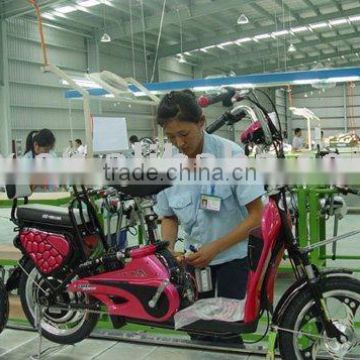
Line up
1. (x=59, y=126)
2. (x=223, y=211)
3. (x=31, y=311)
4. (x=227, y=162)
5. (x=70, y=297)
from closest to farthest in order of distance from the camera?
(x=227, y=162) → (x=223, y=211) → (x=70, y=297) → (x=31, y=311) → (x=59, y=126)

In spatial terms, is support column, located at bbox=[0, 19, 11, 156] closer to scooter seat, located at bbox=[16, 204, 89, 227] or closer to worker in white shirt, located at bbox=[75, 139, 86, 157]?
worker in white shirt, located at bbox=[75, 139, 86, 157]

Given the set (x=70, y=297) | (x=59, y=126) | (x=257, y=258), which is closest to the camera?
(x=257, y=258)

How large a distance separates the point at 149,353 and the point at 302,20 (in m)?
13.8

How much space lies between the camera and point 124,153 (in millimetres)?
4641

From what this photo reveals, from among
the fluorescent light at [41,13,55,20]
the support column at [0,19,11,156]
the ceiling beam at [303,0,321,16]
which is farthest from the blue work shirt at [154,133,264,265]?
the ceiling beam at [303,0,321,16]

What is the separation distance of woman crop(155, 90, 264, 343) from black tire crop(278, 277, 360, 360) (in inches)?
10.7

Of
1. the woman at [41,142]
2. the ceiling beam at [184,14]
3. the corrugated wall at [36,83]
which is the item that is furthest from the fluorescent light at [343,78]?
the corrugated wall at [36,83]

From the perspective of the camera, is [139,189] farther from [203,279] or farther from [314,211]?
[314,211]

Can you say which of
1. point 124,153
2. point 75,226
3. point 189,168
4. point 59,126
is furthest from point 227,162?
point 59,126

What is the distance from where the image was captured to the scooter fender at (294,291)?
1821 mm

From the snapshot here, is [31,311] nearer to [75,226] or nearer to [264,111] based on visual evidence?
[75,226]

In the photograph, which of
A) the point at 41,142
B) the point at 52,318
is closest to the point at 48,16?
the point at 41,142

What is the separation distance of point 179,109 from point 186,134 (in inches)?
3.9

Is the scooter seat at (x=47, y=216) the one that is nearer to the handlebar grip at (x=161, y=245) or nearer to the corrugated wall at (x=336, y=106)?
the handlebar grip at (x=161, y=245)
